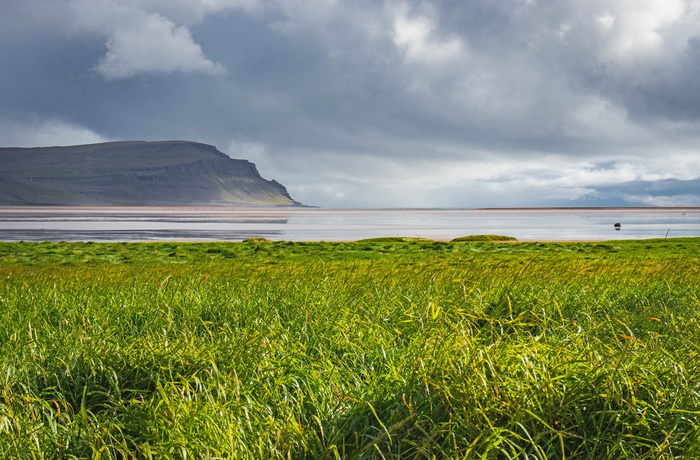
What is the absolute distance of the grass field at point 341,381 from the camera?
467 cm

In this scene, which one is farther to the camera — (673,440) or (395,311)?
(395,311)

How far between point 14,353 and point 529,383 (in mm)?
5580

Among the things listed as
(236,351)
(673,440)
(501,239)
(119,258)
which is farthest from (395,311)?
(501,239)

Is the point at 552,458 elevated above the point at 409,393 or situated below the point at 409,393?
below

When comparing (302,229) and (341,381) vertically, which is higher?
(302,229)

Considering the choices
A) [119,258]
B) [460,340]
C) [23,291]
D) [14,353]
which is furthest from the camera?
[119,258]

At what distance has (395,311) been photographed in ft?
28.8

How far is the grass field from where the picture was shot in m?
4.67

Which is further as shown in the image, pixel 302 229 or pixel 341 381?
pixel 302 229

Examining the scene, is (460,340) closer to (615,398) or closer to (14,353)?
(615,398)

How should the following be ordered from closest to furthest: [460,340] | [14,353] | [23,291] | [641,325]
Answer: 1. [460,340]
2. [14,353]
3. [641,325]
4. [23,291]

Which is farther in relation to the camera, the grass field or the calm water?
the calm water

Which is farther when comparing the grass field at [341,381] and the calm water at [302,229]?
the calm water at [302,229]

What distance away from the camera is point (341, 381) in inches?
241
